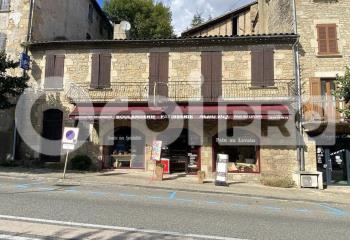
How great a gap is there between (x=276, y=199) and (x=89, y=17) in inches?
856

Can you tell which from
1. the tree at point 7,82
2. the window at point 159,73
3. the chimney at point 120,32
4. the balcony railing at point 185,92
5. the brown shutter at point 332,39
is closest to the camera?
the tree at point 7,82

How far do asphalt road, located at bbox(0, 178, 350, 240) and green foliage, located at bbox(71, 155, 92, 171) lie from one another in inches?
289

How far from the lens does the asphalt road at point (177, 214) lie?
7.49 meters

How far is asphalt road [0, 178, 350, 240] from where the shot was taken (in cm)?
749

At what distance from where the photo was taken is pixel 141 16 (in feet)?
109

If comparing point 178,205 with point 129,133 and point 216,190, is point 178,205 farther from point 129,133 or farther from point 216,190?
point 129,133

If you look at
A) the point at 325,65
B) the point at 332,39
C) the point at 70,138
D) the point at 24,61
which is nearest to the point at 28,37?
the point at 24,61

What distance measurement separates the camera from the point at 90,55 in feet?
67.0

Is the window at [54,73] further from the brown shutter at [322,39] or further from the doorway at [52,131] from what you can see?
the brown shutter at [322,39]

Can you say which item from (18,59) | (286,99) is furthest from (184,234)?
(18,59)

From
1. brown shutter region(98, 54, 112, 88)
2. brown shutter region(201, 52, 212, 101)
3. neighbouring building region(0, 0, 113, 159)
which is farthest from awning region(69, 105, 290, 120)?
neighbouring building region(0, 0, 113, 159)

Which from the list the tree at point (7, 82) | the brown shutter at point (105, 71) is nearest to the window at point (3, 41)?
the tree at point (7, 82)

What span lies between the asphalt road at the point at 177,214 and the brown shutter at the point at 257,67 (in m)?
8.51

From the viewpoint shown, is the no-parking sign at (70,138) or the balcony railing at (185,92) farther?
the balcony railing at (185,92)
